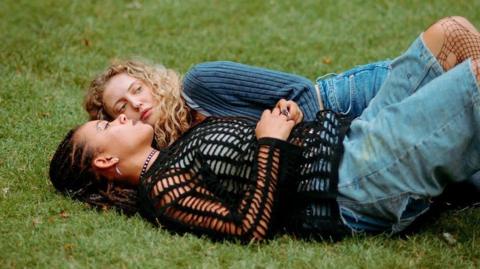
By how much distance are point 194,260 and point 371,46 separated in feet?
13.4

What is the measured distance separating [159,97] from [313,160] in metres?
1.13

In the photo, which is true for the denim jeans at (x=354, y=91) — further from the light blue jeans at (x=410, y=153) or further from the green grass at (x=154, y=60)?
the green grass at (x=154, y=60)

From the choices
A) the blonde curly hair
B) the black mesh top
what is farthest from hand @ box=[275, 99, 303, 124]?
the blonde curly hair

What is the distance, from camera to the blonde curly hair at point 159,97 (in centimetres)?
444

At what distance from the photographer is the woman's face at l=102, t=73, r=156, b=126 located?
4441 mm

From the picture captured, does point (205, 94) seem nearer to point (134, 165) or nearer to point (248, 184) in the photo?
point (134, 165)

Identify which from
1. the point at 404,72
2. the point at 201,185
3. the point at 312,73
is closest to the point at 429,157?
the point at 404,72

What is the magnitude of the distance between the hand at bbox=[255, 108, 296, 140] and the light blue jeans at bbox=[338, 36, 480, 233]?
0.31m

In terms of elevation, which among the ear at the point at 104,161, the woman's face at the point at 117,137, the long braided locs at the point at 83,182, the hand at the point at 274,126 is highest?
the hand at the point at 274,126

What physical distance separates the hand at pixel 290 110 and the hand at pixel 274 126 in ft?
0.27


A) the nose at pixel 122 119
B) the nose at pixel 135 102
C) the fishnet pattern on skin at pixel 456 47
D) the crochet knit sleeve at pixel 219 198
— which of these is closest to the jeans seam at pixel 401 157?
the crochet knit sleeve at pixel 219 198

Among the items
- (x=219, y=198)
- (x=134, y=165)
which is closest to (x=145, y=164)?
(x=134, y=165)

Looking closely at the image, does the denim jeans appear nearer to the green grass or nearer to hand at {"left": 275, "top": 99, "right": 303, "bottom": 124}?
hand at {"left": 275, "top": 99, "right": 303, "bottom": 124}

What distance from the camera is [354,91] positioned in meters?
→ 4.66
